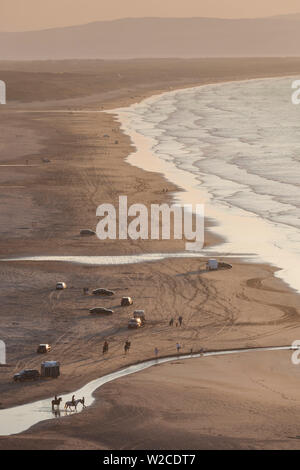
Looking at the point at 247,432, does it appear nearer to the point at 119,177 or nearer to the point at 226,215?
the point at 226,215

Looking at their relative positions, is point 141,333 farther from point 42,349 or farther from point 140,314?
point 42,349

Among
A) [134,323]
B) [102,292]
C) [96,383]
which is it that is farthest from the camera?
[102,292]

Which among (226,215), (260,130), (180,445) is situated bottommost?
(180,445)

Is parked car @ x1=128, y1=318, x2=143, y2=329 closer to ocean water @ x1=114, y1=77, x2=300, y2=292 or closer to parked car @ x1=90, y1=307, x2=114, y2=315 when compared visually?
parked car @ x1=90, y1=307, x2=114, y2=315

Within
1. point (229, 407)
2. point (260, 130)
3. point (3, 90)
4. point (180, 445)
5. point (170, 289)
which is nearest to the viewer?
point (180, 445)

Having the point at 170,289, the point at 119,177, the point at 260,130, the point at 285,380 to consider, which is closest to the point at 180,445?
the point at 285,380

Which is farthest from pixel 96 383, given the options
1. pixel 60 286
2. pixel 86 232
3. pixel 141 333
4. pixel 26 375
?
pixel 86 232

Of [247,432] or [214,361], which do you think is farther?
[214,361]

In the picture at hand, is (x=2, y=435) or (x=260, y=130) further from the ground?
(x=260, y=130)
